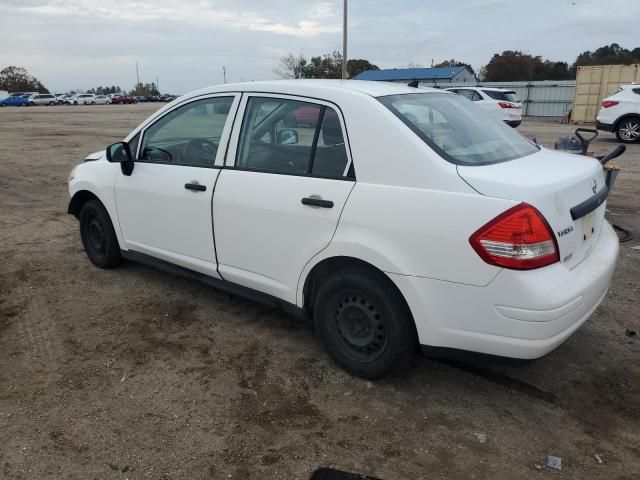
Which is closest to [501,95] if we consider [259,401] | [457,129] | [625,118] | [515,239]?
[625,118]

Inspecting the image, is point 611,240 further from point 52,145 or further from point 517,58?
point 517,58

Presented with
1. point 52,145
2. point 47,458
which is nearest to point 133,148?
point 47,458

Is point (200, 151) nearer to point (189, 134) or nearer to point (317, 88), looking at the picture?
point (189, 134)

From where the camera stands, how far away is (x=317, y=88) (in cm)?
340

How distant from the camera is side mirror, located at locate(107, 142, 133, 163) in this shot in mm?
4391

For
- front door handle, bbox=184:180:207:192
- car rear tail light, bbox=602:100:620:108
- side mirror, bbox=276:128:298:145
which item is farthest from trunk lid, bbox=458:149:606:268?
car rear tail light, bbox=602:100:620:108

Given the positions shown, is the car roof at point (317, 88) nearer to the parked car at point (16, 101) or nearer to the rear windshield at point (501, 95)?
the rear windshield at point (501, 95)

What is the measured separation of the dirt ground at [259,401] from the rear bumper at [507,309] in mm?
490

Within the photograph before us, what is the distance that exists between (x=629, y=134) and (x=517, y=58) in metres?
48.9

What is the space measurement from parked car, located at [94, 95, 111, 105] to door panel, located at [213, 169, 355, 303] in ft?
228

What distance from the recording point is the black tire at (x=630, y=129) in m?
15.3

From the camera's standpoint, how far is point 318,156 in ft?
10.8

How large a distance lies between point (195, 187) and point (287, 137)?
79 centimetres

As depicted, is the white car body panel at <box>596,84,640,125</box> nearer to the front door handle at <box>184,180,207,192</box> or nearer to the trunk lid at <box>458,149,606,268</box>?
the trunk lid at <box>458,149,606,268</box>
